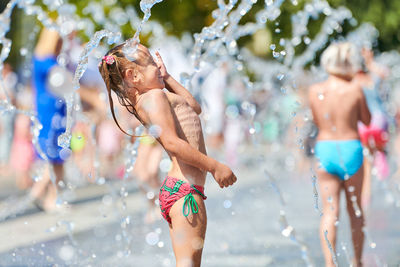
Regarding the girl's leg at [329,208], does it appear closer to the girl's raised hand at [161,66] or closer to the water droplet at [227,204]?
the girl's raised hand at [161,66]

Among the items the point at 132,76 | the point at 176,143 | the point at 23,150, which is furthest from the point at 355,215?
the point at 23,150

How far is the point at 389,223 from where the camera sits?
→ 5.59 metres

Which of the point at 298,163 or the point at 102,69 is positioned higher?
the point at 102,69

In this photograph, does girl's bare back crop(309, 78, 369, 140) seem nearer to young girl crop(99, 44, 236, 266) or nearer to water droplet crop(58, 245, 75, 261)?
young girl crop(99, 44, 236, 266)

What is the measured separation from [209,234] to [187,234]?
258 centimetres

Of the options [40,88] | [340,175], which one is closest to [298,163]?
[40,88]

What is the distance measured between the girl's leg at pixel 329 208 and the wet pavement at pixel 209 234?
0.92ft

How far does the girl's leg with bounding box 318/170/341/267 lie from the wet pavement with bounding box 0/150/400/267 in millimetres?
280

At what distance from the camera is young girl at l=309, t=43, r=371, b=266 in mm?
3957

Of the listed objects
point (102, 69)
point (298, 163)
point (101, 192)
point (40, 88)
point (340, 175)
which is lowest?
point (298, 163)

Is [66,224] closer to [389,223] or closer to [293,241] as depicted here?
[293,241]

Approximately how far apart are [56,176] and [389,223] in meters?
2.89

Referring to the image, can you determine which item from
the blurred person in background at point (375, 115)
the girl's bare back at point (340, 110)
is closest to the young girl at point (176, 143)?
the girl's bare back at point (340, 110)

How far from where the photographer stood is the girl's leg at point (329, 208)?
384 cm
